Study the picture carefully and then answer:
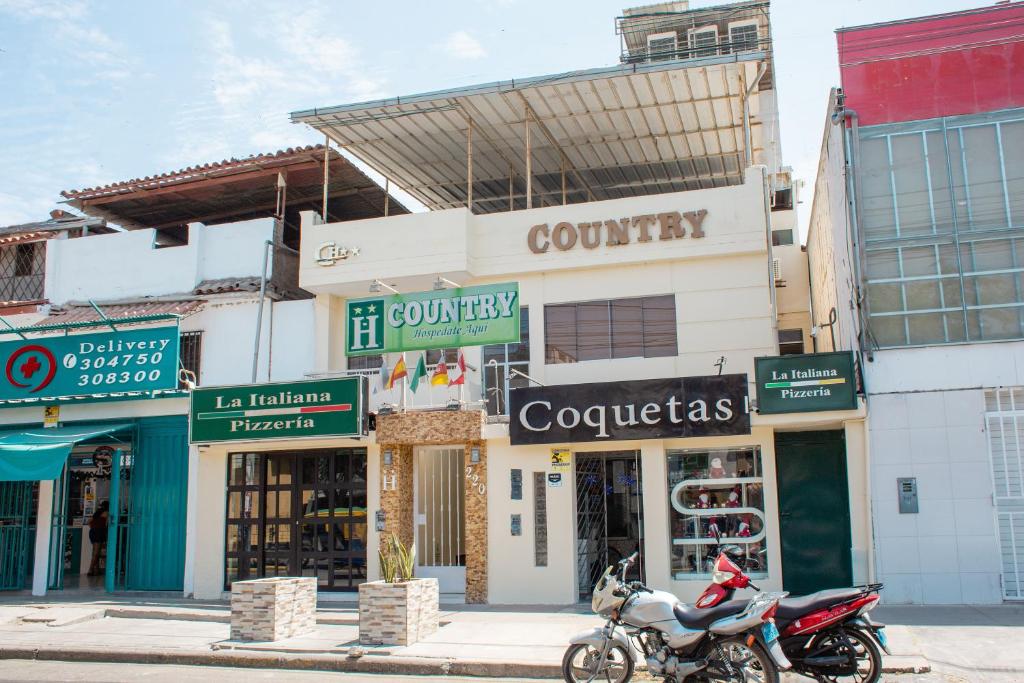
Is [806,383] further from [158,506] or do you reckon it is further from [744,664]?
[158,506]

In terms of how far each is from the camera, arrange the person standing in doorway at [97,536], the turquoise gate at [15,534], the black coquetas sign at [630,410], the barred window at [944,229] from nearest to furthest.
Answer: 1. the barred window at [944,229]
2. the black coquetas sign at [630,410]
3. the turquoise gate at [15,534]
4. the person standing in doorway at [97,536]

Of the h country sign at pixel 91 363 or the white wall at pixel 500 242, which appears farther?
the h country sign at pixel 91 363

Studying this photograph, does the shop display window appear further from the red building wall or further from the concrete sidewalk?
the red building wall

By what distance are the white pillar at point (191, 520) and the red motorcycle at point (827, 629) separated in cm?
1206

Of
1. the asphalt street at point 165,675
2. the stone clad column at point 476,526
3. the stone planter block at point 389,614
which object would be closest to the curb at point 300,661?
the asphalt street at point 165,675

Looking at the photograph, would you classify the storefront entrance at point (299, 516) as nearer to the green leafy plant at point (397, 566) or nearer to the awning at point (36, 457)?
the awning at point (36, 457)

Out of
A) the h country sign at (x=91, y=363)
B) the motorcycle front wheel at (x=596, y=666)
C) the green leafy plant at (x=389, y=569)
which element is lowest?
the motorcycle front wheel at (x=596, y=666)

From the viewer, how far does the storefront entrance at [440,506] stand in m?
16.9

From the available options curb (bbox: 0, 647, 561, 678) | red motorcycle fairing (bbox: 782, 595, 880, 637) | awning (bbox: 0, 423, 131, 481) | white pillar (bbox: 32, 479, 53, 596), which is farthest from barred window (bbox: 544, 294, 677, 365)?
white pillar (bbox: 32, 479, 53, 596)

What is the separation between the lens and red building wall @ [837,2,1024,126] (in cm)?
1366

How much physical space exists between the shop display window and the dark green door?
55 centimetres

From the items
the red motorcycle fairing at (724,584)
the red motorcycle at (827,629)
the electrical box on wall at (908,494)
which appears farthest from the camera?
the electrical box on wall at (908,494)

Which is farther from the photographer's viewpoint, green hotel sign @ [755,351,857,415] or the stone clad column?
the stone clad column

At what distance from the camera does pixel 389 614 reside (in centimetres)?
1135
